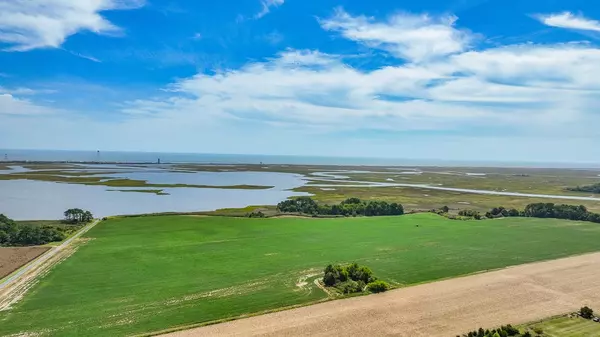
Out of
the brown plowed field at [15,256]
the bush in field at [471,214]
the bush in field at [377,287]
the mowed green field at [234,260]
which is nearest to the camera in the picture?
the mowed green field at [234,260]

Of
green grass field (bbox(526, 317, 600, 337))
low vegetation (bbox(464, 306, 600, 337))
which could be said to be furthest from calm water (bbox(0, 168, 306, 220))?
green grass field (bbox(526, 317, 600, 337))

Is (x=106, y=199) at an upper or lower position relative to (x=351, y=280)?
upper

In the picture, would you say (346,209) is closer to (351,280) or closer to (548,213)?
(548,213)

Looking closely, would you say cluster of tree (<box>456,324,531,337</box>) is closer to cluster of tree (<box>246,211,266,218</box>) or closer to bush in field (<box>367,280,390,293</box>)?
bush in field (<box>367,280,390,293</box>)

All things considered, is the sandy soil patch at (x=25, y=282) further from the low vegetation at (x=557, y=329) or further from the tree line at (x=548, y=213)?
the tree line at (x=548, y=213)

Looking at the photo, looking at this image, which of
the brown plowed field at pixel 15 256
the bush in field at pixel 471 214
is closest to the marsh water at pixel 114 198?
the brown plowed field at pixel 15 256

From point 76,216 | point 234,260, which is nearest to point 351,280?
point 234,260
